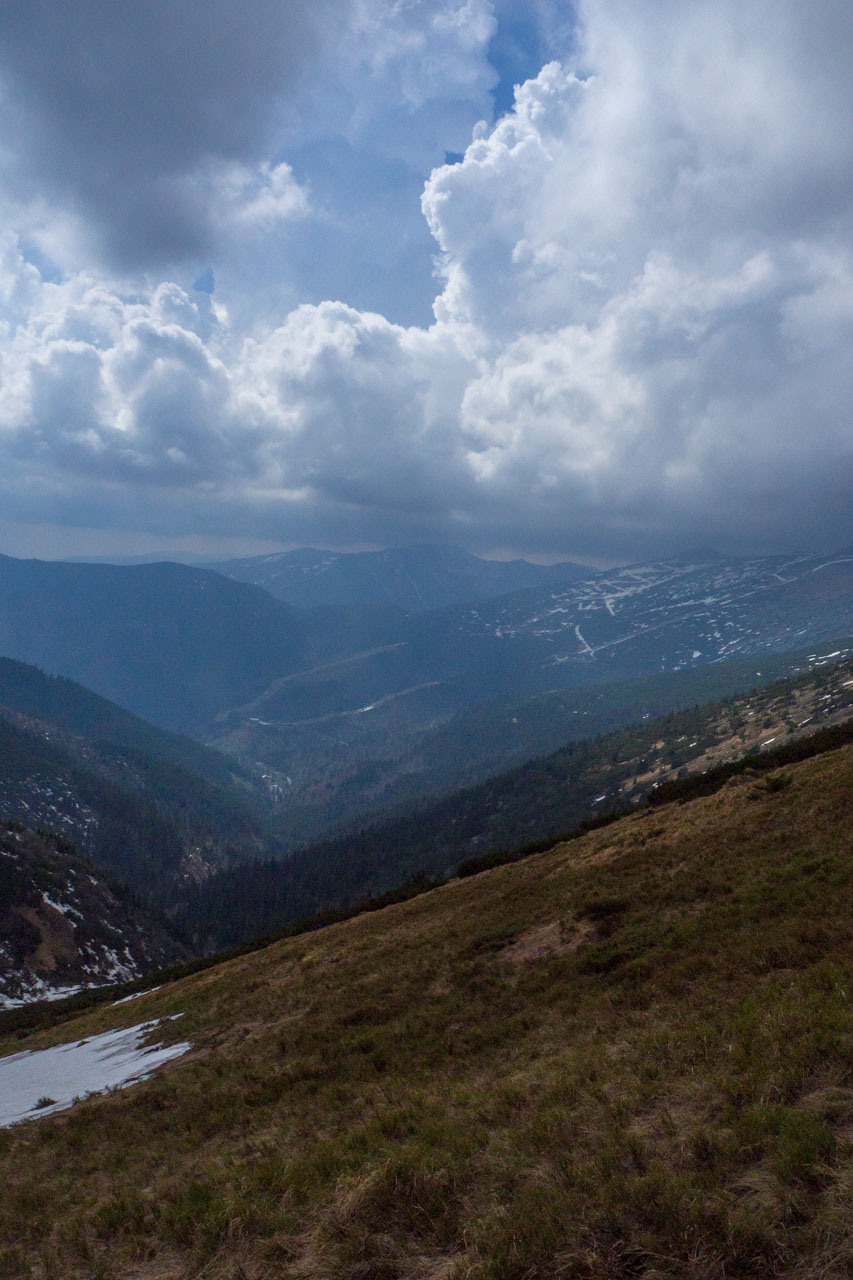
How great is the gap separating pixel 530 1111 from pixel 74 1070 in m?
26.4

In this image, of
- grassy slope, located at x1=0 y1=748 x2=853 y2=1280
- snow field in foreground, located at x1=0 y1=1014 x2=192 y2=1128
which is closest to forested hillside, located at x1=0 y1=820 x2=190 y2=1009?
snow field in foreground, located at x1=0 y1=1014 x2=192 y2=1128

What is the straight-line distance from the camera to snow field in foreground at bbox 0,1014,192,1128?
20.4 meters

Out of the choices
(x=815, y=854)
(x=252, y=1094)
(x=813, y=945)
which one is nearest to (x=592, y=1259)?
(x=813, y=945)

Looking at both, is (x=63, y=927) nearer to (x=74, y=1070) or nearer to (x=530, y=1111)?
(x=74, y=1070)

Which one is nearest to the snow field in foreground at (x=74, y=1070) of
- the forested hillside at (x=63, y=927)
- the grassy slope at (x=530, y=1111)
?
the grassy slope at (x=530, y=1111)

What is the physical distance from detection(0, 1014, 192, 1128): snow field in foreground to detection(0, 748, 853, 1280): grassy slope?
2050mm

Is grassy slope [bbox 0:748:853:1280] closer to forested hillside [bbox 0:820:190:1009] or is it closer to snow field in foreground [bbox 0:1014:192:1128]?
snow field in foreground [bbox 0:1014:192:1128]

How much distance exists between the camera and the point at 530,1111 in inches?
388

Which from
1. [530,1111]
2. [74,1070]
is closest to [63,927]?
[74,1070]

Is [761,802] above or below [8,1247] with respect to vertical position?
below

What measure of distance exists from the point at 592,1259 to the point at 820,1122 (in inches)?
141

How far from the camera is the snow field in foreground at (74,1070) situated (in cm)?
2042

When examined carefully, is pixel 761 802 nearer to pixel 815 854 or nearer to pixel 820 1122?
pixel 815 854

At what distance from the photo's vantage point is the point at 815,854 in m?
18.7
